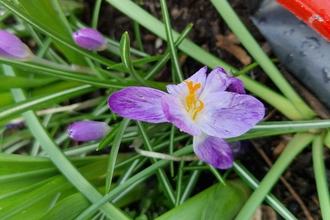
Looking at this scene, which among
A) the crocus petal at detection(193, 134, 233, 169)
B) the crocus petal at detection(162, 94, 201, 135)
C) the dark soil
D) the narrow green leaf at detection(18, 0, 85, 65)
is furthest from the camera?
the dark soil

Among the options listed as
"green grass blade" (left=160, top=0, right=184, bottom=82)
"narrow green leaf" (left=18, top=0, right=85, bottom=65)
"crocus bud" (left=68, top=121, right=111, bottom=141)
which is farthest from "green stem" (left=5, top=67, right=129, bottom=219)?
"green grass blade" (left=160, top=0, right=184, bottom=82)

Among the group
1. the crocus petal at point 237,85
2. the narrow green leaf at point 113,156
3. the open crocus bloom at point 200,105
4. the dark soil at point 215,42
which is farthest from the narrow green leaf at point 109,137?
the dark soil at point 215,42

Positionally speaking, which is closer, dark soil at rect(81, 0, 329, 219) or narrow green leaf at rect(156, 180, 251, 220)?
narrow green leaf at rect(156, 180, 251, 220)

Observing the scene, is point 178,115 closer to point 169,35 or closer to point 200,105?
point 200,105

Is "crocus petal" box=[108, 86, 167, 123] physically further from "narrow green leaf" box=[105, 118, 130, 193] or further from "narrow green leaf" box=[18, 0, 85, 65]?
"narrow green leaf" box=[18, 0, 85, 65]

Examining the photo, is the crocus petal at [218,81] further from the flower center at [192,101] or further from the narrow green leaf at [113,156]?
the narrow green leaf at [113,156]

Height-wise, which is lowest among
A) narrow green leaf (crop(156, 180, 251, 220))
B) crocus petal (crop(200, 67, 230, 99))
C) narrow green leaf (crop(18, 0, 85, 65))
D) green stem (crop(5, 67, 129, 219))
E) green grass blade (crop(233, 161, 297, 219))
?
green stem (crop(5, 67, 129, 219))

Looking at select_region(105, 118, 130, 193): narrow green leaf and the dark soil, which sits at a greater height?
the dark soil
